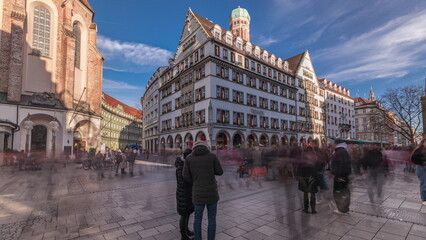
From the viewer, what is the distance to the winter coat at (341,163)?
5.74 m

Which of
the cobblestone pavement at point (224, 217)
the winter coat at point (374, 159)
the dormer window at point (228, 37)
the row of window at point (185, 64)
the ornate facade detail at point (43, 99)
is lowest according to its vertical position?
the cobblestone pavement at point (224, 217)

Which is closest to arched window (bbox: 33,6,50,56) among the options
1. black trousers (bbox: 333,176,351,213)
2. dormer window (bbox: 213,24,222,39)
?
dormer window (bbox: 213,24,222,39)

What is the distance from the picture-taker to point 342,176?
583cm

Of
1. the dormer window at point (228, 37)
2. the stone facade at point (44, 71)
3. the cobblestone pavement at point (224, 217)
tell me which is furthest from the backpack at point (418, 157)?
the dormer window at point (228, 37)

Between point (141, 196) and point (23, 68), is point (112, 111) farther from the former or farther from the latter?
point (141, 196)

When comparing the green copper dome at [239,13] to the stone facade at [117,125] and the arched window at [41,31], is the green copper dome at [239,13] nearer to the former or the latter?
the arched window at [41,31]

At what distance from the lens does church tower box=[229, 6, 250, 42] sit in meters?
60.9

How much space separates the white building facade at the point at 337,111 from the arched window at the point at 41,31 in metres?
56.0

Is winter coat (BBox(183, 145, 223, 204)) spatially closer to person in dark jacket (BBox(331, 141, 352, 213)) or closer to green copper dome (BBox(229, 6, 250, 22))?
person in dark jacket (BBox(331, 141, 352, 213))

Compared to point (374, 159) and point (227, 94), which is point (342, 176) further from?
point (227, 94)

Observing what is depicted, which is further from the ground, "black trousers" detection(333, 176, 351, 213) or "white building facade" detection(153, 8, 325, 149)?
"white building facade" detection(153, 8, 325, 149)

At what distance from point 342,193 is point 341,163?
0.79 metres

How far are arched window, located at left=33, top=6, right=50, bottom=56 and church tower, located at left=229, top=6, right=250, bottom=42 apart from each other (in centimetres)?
4430

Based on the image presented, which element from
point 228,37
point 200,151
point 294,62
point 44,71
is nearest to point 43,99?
point 44,71
